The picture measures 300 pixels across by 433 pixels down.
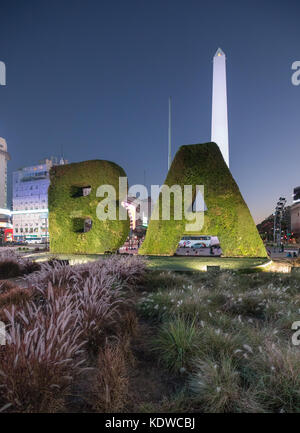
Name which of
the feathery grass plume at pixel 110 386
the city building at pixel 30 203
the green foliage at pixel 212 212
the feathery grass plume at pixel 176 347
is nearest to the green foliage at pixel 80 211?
the green foliage at pixel 212 212

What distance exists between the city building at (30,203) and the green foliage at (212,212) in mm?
86076

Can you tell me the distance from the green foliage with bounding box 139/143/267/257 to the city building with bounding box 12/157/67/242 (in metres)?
86.1

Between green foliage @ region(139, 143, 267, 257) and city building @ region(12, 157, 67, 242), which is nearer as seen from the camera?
green foliage @ region(139, 143, 267, 257)

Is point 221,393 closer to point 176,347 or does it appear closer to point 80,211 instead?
point 176,347

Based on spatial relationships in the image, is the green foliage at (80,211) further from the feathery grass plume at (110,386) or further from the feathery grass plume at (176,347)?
the feathery grass plume at (110,386)

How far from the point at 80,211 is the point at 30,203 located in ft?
313

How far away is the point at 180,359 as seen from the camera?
2846 mm

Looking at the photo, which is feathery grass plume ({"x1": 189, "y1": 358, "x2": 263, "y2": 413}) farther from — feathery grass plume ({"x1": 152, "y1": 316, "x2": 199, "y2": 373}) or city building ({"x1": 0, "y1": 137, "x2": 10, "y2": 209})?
city building ({"x1": 0, "y1": 137, "x2": 10, "y2": 209})

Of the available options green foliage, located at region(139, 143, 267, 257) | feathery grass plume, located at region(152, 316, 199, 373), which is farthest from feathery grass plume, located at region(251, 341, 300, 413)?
green foliage, located at region(139, 143, 267, 257)

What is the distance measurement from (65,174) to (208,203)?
9.91 metres

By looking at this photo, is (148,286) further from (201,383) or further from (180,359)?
(201,383)

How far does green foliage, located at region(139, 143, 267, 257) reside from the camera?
40.6 feet

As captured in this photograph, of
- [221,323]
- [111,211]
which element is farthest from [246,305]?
[111,211]
